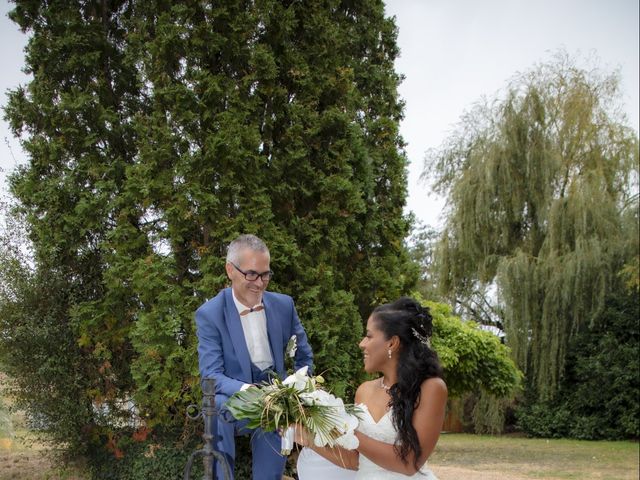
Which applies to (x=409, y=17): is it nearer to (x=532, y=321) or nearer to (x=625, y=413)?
(x=532, y=321)

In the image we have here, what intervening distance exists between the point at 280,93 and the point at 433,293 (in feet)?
39.5

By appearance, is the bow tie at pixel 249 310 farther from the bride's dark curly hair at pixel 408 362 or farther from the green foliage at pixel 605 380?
the green foliage at pixel 605 380

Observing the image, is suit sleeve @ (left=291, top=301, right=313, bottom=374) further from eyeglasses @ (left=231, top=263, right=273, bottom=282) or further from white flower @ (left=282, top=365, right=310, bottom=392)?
white flower @ (left=282, top=365, right=310, bottom=392)

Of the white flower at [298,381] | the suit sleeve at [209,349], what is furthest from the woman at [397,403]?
the suit sleeve at [209,349]

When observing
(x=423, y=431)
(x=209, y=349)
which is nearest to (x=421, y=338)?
(x=423, y=431)

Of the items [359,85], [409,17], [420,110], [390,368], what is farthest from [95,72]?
[420,110]

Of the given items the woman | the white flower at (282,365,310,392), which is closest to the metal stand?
the white flower at (282,365,310,392)

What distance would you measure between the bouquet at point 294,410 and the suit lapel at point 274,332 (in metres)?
1.21

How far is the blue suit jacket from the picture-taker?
3799mm

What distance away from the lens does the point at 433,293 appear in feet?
57.3

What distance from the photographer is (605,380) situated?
16391 mm

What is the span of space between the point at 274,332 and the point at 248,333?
0.49ft

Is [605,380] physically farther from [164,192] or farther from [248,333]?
Result: [248,333]

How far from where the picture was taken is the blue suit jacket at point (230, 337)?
380 centimetres
